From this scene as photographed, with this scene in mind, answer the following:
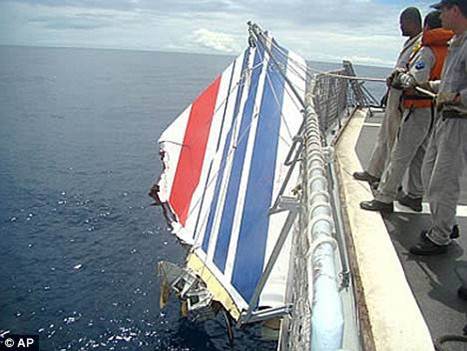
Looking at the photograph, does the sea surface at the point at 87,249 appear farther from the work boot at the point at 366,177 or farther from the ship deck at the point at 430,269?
the ship deck at the point at 430,269

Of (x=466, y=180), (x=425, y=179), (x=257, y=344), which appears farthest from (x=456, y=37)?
(x=257, y=344)

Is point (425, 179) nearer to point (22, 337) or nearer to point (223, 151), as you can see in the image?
point (223, 151)

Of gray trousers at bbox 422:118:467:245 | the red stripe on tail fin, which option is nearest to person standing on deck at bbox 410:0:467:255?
gray trousers at bbox 422:118:467:245

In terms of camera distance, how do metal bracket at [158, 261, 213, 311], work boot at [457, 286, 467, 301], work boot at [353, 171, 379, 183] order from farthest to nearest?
metal bracket at [158, 261, 213, 311], work boot at [353, 171, 379, 183], work boot at [457, 286, 467, 301]

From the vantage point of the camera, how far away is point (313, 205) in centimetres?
166

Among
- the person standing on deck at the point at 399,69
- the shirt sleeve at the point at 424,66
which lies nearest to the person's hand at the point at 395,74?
the person standing on deck at the point at 399,69

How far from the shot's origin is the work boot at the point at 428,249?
11.5 feet

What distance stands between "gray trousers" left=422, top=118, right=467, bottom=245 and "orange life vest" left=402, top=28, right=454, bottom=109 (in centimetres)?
52

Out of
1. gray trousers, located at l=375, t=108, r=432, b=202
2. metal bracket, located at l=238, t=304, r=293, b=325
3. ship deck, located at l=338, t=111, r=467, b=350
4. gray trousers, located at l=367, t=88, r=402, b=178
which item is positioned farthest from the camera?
metal bracket, located at l=238, t=304, r=293, b=325

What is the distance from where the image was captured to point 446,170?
10.5 feet

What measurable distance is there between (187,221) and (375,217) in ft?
12.2

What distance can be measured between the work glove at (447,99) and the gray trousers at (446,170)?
13 centimetres

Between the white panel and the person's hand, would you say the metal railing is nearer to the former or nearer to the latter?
the person's hand

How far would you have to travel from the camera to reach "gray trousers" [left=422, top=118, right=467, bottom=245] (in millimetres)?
3186
